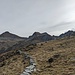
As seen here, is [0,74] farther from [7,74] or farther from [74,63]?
[74,63]

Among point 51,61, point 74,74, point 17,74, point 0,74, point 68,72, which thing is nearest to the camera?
point 74,74

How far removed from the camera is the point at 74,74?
27.0 meters

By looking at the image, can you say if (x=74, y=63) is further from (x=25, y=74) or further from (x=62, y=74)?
(x=25, y=74)

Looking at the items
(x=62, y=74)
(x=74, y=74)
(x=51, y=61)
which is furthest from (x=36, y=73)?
(x=51, y=61)

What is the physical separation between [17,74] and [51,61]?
457 inches

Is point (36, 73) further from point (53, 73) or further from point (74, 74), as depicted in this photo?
point (74, 74)

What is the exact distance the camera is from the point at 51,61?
4128 cm

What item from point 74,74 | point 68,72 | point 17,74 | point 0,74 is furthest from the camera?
point 0,74

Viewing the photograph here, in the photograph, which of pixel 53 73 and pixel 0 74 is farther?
pixel 0 74

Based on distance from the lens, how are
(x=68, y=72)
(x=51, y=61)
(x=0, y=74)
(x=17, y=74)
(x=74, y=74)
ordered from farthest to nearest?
1. (x=51, y=61)
2. (x=0, y=74)
3. (x=17, y=74)
4. (x=68, y=72)
5. (x=74, y=74)

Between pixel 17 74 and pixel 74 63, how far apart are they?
34.7 ft

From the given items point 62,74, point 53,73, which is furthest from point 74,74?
point 53,73

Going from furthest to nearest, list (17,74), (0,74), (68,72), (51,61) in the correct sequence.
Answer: (51,61)
(0,74)
(17,74)
(68,72)

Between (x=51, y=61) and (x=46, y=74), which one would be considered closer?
(x=46, y=74)
